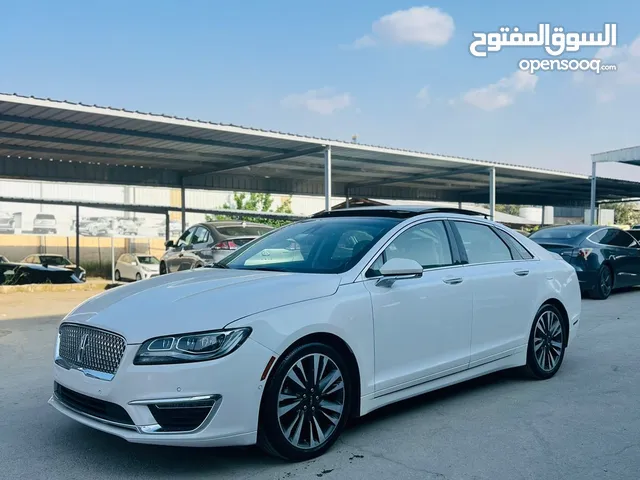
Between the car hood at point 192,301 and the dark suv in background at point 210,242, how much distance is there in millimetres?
7839

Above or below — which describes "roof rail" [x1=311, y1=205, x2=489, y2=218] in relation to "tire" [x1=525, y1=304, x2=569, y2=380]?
above

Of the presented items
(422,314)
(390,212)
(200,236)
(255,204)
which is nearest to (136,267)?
(200,236)

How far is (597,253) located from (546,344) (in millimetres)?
7136

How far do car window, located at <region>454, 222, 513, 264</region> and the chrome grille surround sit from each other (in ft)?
9.54

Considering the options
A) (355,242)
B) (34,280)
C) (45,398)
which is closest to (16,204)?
(34,280)

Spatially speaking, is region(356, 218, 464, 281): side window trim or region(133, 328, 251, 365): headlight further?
region(356, 218, 464, 281): side window trim

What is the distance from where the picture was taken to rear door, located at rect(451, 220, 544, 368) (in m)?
4.98

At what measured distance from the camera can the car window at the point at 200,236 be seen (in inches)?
508

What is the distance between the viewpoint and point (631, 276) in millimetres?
12891

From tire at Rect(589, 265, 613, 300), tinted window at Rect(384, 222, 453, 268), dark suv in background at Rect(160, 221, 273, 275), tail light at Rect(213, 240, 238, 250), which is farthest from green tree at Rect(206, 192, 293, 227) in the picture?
tinted window at Rect(384, 222, 453, 268)

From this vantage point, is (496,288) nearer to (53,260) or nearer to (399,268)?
(399,268)

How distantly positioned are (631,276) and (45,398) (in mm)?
11671

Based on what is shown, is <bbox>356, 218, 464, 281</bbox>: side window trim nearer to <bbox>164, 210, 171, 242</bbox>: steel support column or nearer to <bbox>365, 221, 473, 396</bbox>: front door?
<bbox>365, 221, 473, 396</bbox>: front door

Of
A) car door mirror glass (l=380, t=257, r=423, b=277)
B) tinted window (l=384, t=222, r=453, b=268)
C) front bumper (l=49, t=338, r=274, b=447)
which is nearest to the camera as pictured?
front bumper (l=49, t=338, r=274, b=447)
